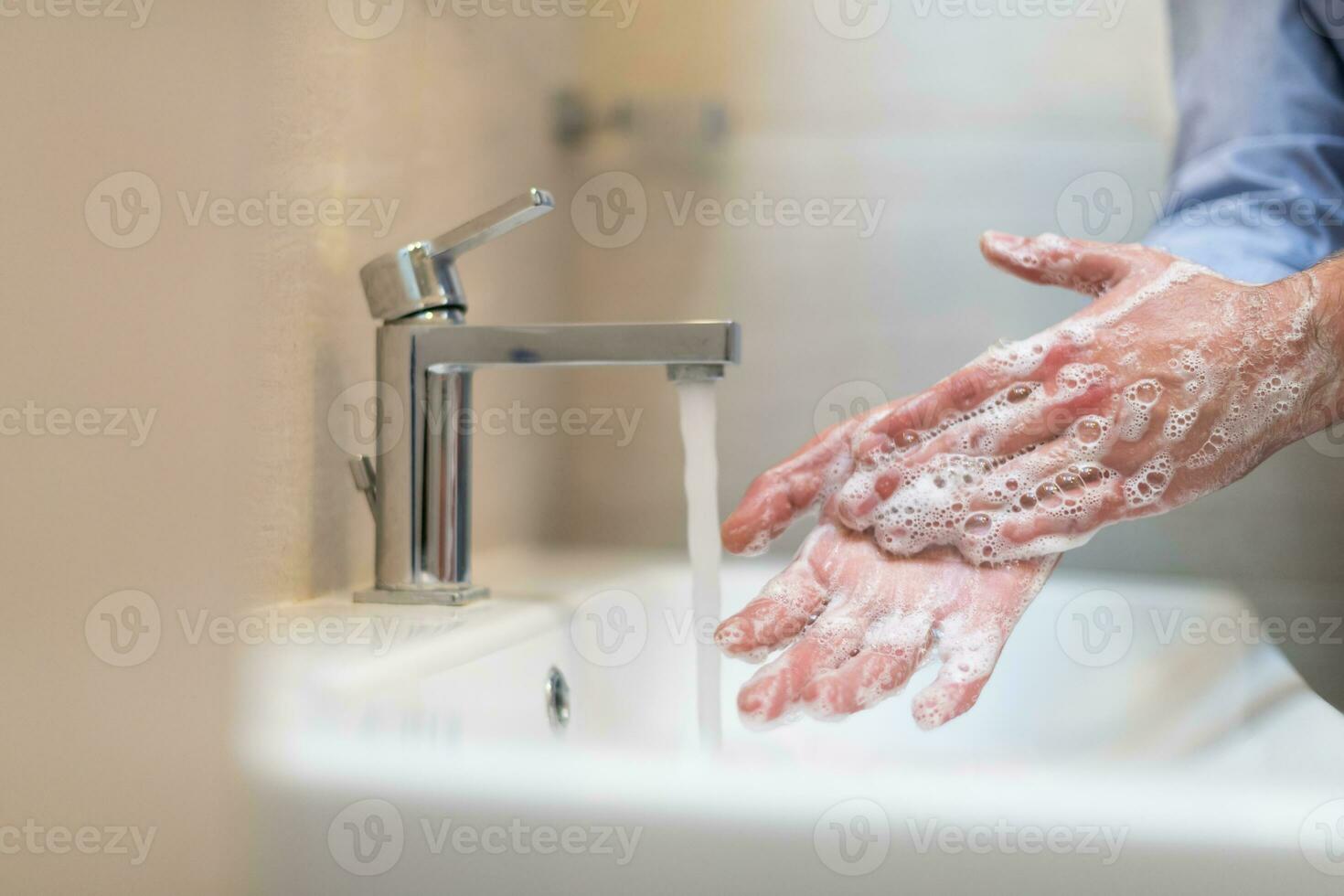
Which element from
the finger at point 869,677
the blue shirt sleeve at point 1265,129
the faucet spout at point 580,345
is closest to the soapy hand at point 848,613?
the finger at point 869,677

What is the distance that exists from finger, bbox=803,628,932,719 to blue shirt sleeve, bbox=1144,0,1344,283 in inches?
21.2

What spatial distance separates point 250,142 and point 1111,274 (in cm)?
52

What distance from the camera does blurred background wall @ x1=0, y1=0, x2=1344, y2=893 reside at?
19.3 inches

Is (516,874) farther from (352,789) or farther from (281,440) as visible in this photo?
(281,440)

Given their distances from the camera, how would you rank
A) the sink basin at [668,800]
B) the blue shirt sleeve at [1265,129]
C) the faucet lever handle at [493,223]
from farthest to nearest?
the blue shirt sleeve at [1265,129], the faucet lever handle at [493,223], the sink basin at [668,800]

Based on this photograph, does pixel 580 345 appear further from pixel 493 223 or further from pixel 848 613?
pixel 848 613

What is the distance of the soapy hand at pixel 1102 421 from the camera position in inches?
25.3

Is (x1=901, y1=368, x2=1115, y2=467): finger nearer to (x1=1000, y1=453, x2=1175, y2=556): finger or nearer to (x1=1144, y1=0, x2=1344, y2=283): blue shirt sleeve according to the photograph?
(x1=1000, y1=453, x2=1175, y2=556): finger

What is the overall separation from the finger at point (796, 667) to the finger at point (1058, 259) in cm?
25

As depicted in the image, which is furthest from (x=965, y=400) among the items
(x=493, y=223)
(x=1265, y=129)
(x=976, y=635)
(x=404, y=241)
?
(x=1265, y=129)

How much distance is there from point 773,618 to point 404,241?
16.9 inches

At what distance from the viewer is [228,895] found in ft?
1.67

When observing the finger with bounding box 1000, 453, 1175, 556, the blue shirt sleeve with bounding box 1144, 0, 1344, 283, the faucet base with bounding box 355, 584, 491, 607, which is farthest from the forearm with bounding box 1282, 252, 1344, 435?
the faucet base with bounding box 355, 584, 491, 607

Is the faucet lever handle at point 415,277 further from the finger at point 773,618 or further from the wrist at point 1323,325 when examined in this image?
the wrist at point 1323,325
